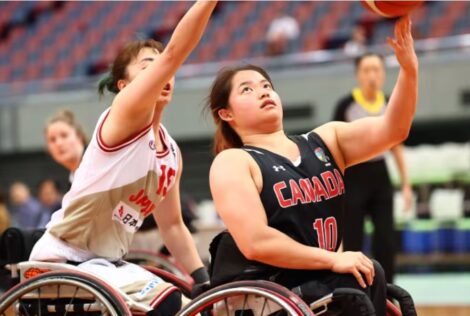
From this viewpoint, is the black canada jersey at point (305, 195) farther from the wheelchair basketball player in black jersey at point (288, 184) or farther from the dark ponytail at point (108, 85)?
the dark ponytail at point (108, 85)

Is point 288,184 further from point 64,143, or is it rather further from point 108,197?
point 64,143

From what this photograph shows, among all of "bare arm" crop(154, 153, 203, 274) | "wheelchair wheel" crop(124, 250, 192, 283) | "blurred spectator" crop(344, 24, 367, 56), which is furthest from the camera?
"blurred spectator" crop(344, 24, 367, 56)

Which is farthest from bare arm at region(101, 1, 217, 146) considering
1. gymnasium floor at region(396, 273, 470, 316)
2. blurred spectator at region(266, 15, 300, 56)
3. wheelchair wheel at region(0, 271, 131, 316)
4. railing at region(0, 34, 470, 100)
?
blurred spectator at region(266, 15, 300, 56)

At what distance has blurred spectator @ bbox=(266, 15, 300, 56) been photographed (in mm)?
11516

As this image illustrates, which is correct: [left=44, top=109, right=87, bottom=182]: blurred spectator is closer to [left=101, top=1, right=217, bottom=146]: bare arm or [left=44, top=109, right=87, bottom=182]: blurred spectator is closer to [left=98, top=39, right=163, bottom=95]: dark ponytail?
[left=98, top=39, right=163, bottom=95]: dark ponytail

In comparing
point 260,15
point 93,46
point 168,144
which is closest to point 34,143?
point 93,46

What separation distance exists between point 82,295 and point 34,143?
31.8ft

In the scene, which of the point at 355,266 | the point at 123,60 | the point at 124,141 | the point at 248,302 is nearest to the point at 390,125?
the point at 355,266

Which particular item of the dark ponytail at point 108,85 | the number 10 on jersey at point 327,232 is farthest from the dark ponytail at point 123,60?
the number 10 on jersey at point 327,232

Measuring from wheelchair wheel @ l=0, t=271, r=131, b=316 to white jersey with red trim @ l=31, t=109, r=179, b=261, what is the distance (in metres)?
0.16

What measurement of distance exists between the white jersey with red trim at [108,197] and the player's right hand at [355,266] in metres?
0.76

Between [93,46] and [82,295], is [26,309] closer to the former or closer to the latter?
[82,295]

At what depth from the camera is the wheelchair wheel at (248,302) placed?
2.75 meters

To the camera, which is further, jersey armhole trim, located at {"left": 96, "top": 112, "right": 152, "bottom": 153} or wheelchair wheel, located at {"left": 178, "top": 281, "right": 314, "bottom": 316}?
jersey armhole trim, located at {"left": 96, "top": 112, "right": 152, "bottom": 153}
